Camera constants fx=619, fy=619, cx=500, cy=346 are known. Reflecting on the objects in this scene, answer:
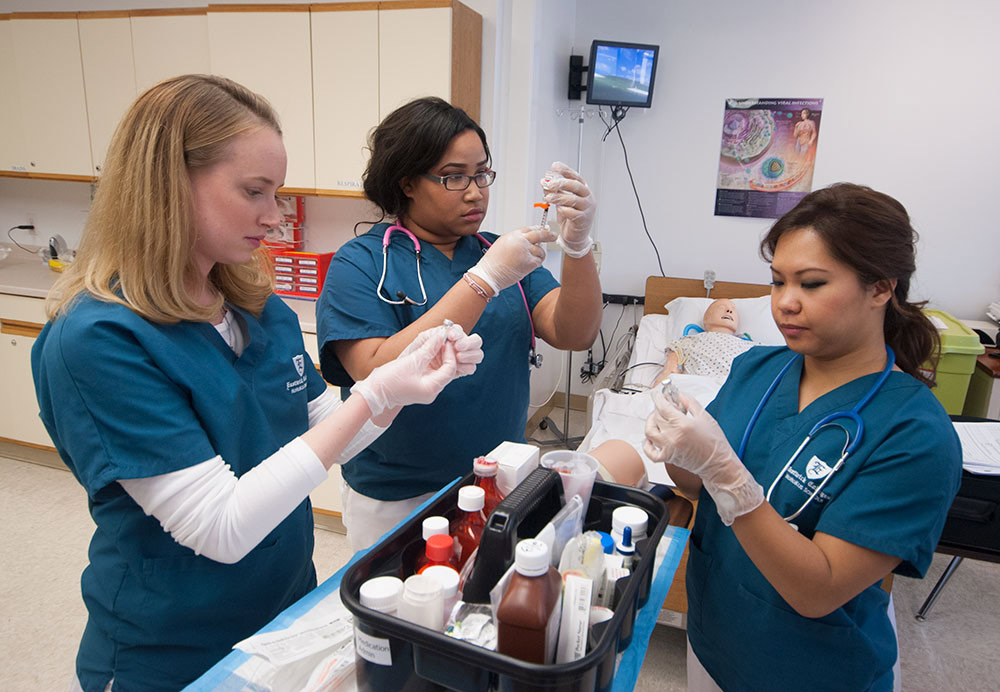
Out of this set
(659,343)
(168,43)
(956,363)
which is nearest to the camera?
(956,363)

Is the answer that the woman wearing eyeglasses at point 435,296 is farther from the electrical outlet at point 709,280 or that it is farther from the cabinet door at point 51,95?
the cabinet door at point 51,95

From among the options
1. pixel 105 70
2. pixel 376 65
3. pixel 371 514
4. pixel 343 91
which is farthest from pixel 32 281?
pixel 371 514

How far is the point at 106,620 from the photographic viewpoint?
0.93 metres

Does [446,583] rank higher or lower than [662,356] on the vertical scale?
higher

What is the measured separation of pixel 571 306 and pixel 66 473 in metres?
3.04

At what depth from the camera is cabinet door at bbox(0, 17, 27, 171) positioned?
2992 millimetres

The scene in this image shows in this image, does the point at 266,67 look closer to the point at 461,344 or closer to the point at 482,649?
the point at 461,344

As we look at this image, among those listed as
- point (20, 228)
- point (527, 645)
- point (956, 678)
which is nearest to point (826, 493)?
point (527, 645)

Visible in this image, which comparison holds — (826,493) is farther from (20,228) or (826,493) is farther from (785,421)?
(20,228)

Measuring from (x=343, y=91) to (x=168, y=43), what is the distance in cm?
96

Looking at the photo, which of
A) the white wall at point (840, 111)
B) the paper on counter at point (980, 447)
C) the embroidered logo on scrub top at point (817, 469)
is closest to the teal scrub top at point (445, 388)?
the embroidered logo on scrub top at point (817, 469)

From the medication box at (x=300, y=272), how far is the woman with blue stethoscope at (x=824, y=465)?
2242 millimetres

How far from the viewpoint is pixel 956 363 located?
2.66 m

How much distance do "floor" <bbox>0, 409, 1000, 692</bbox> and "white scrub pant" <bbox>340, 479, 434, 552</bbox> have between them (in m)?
0.98
